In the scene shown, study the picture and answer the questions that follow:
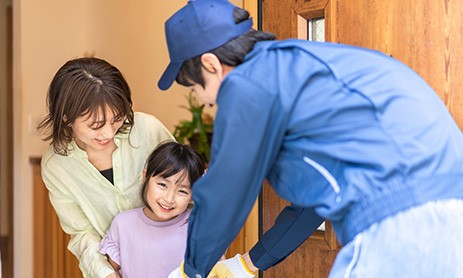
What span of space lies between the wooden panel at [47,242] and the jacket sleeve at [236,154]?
2.95 meters

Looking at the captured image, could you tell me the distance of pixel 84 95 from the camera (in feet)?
7.00

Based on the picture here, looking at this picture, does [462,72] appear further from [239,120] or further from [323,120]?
[239,120]

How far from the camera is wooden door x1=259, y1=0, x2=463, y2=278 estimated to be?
196 cm

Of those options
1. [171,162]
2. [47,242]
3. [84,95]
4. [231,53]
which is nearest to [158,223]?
[171,162]

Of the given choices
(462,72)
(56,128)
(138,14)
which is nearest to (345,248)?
(462,72)

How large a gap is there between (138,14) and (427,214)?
356 cm

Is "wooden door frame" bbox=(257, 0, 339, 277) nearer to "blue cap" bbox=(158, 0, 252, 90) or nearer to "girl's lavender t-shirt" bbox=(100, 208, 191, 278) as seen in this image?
"girl's lavender t-shirt" bbox=(100, 208, 191, 278)

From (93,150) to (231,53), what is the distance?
91 centimetres

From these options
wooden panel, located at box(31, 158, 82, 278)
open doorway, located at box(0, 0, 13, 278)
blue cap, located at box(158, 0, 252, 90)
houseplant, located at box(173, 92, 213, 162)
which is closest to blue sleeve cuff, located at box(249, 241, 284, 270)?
blue cap, located at box(158, 0, 252, 90)

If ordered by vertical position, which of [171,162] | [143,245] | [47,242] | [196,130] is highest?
[171,162]

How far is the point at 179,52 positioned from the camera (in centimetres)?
158

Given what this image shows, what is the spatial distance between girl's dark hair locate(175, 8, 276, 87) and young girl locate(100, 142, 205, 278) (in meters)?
0.67

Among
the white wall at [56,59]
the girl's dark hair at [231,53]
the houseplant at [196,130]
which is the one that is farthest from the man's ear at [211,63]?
the white wall at [56,59]

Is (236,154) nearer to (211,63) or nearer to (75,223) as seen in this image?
(211,63)
